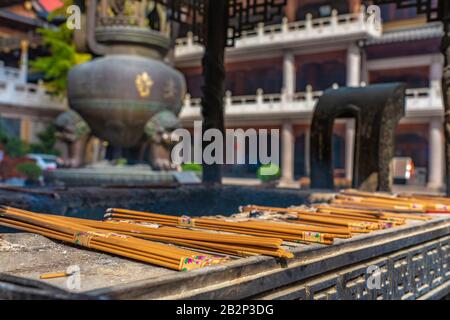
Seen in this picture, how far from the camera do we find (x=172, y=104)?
29.3ft

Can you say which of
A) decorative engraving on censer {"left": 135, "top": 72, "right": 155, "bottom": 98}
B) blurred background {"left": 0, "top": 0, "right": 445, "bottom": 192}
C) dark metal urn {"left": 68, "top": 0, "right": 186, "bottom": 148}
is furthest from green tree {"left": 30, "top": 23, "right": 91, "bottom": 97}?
decorative engraving on censer {"left": 135, "top": 72, "right": 155, "bottom": 98}

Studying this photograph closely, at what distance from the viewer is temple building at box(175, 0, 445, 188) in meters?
22.3

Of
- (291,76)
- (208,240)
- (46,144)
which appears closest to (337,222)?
(208,240)

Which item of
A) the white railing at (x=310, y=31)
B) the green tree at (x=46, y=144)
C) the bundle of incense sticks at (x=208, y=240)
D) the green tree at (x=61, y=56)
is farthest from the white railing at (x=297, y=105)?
the bundle of incense sticks at (x=208, y=240)

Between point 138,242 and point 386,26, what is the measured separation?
2547 cm

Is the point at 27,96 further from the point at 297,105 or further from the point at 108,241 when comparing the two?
the point at 108,241

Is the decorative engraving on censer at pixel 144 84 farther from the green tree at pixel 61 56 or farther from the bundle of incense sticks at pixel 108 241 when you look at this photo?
the green tree at pixel 61 56

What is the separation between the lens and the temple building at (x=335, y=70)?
73.2 ft

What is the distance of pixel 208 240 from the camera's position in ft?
9.35

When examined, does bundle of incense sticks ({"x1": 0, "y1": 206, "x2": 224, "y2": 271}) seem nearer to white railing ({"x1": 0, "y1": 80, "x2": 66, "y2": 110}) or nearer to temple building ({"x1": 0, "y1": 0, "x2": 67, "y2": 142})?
white railing ({"x1": 0, "y1": 80, "x2": 66, "y2": 110})

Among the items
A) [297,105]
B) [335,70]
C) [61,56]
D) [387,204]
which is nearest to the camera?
[387,204]

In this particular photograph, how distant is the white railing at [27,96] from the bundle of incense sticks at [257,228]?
24202 mm

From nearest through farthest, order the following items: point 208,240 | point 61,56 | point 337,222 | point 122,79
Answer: point 208,240 < point 337,222 < point 122,79 < point 61,56

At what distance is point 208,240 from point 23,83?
26.3 meters
